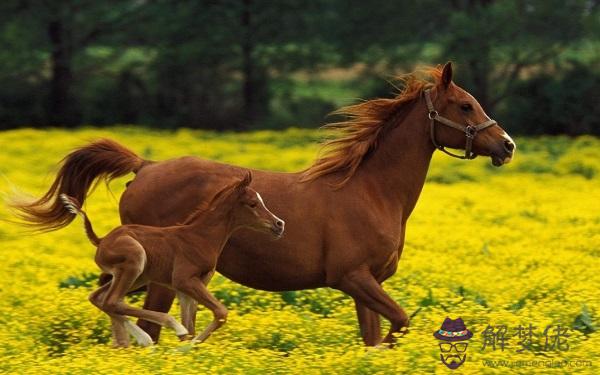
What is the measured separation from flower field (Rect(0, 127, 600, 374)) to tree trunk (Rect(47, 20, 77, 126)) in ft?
28.0

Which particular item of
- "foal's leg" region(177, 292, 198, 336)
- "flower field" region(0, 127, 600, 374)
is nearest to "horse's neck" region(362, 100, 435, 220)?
"flower field" region(0, 127, 600, 374)

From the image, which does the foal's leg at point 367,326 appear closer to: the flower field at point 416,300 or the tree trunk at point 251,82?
the flower field at point 416,300

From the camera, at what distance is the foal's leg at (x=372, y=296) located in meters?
8.65

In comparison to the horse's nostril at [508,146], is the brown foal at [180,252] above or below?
below

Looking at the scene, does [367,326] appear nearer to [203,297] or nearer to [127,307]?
[203,297]

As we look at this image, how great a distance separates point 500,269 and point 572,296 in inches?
88.3

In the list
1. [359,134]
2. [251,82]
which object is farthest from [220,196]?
[251,82]

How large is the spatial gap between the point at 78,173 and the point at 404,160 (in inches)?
98.1

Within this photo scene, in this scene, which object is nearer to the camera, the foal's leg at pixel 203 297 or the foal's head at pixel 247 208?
the foal's leg at pixel 203 297

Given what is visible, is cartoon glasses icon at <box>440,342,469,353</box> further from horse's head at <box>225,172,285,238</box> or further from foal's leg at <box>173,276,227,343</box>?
foal's leg at <box>173,276,227,343</box>

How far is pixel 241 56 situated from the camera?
101 feet

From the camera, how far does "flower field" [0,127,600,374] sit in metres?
8.34

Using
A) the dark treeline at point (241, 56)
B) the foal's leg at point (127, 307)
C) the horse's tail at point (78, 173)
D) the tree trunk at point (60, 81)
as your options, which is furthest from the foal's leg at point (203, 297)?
the tree trunk at point (60, 81)

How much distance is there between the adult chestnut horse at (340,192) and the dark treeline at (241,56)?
19.8 meters
